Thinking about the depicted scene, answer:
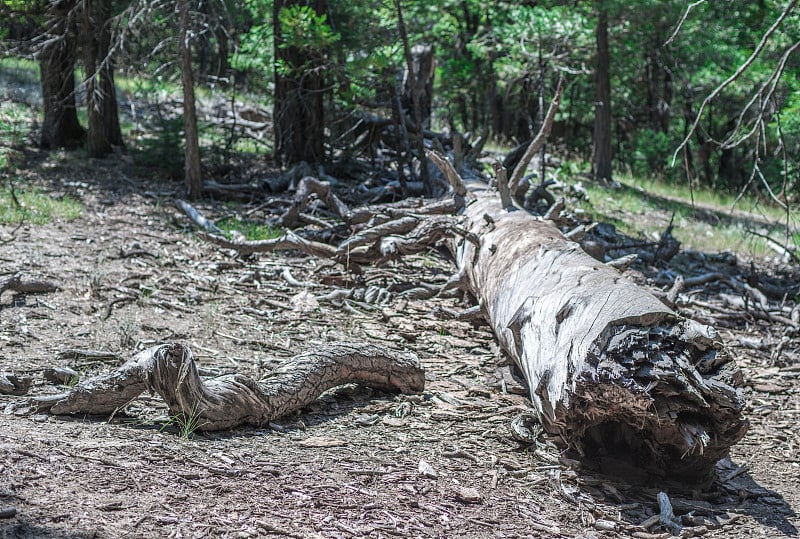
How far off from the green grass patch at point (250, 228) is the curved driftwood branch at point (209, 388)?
12.3 feet

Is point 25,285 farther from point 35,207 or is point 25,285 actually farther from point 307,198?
point 307,198

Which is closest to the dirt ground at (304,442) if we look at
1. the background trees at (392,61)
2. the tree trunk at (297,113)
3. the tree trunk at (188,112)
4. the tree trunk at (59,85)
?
the background trees at (392,61)

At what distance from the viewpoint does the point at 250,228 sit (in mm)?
8453

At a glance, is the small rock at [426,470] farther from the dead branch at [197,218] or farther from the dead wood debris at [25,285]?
the dead branch at [197,218]

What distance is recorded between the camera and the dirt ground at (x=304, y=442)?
9.60 feet

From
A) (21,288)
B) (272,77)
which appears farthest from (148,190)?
(21,288)

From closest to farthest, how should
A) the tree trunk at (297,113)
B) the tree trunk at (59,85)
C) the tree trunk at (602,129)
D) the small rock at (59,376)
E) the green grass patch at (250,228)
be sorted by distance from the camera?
the small rock at (59,376), the green grass patch at (250,228), the tree trunk at (297,113), the tree trunk at (59,85), the tree trunk at (602,129)

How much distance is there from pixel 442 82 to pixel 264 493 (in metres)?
20.1

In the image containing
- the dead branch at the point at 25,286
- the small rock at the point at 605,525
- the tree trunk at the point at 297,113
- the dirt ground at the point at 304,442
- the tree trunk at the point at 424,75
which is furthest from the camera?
the tree trunk at the point at 424,75

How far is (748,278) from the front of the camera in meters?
8.17

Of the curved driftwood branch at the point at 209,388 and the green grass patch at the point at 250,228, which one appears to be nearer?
the curved driftwood branch at the point at 209,388

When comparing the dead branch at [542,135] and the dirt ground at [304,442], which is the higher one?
the dead branch at [542,135]

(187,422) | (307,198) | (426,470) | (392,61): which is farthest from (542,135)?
(187,422)

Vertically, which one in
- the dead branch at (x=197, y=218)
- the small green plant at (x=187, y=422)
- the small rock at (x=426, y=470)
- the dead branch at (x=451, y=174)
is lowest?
the small rock at (x=426, y=470)
